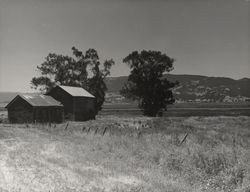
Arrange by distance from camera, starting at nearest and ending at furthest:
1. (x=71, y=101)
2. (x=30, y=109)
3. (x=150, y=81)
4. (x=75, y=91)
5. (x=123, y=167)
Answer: (x=123, y=167) < (x=30, y=109) < (x=71, y=101) < (x=75, y=91) < (x=150, y=81)

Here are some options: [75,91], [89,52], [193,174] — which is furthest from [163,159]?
[89,52]

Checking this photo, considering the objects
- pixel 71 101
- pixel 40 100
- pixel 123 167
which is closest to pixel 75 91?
pixel 71 101

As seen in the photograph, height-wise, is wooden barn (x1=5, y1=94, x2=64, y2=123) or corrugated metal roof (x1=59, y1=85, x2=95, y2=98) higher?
corrugated metal roof (x1=59, y1=85, x2=95, y2=98)

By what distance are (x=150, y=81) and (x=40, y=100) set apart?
22.5 meters

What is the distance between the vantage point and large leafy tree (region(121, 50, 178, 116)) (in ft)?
221

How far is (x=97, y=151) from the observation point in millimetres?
18109

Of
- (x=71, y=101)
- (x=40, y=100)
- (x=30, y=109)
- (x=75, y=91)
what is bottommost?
(x=30, y=109)

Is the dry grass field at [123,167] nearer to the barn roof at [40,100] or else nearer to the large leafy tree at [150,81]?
the barn roof at [40,100]

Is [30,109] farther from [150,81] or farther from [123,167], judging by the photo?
[123,167]

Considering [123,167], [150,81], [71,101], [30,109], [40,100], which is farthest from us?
[150,81]

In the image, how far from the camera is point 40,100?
5416 centimetres

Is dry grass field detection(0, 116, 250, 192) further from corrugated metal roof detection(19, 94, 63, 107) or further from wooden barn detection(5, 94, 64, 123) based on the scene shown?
corrugated metal roof detection(19, 94, 63, 107)

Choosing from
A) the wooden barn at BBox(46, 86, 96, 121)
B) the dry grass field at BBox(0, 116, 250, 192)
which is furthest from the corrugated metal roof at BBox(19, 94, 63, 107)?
the dry grass field at BBox(0, 116, 250, 192)

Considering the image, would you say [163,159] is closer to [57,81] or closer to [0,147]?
[0,147]
